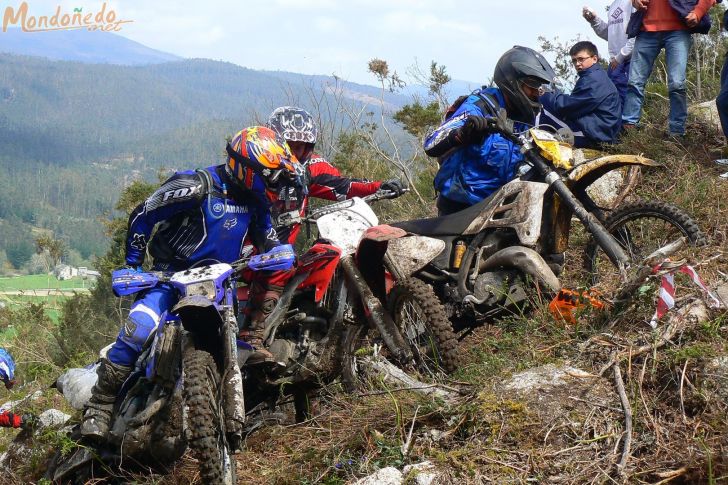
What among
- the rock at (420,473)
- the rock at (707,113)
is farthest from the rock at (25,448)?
the rock at (707,113)

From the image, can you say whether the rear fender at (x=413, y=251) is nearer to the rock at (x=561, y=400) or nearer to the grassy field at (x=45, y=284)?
the rock at (x=561, y=400)

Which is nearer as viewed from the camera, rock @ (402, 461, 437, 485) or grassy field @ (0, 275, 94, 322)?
rock @ (402, 461, 437, 485)

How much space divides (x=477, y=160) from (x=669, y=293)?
2.20 metres

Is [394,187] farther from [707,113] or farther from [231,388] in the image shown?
[707,113]

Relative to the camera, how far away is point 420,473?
3916 mm

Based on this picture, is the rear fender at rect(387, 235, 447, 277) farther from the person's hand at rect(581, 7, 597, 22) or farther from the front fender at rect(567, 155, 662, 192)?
the person's hand at rect(581, 7, 597, 22)

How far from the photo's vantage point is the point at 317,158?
25.5 ft

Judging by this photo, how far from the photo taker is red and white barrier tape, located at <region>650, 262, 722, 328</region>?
15.1 ft

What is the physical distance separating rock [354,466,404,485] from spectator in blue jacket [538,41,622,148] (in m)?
5.14

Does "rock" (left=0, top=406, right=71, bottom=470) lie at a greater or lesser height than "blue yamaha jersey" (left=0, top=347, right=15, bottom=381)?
lesser

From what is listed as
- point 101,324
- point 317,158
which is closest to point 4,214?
point 101,324

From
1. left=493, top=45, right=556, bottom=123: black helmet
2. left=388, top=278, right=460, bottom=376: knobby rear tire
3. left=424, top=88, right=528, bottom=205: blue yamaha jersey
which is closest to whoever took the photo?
left=388, top=278, right=460, bottom=376: knobby rear tire

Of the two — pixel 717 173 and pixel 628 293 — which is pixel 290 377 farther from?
pixel 717 173

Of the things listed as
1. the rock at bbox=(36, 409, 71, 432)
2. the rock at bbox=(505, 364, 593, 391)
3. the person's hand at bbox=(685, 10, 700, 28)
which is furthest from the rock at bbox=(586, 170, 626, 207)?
the rock at bbox=(36, 409, 71, 432)
